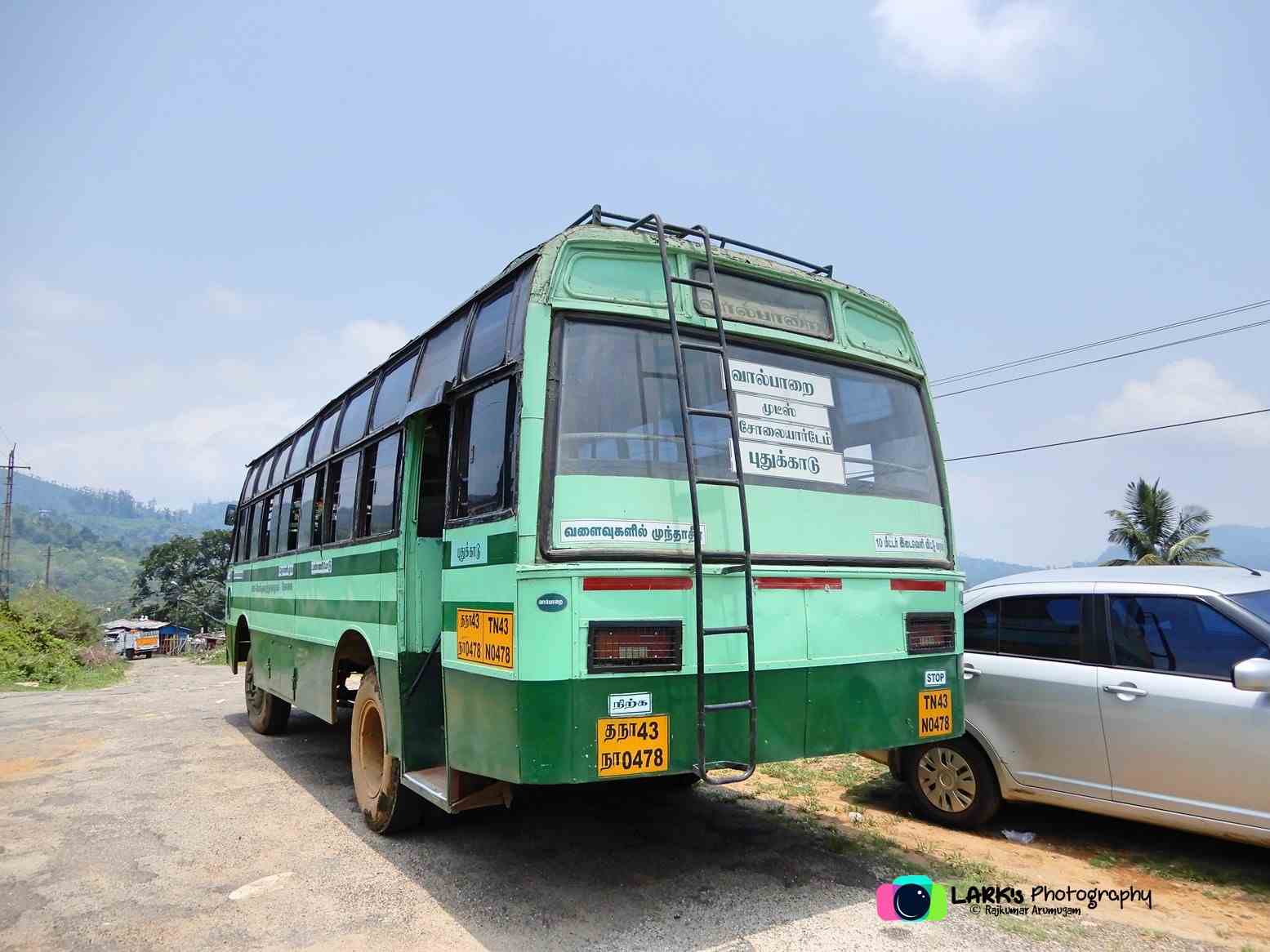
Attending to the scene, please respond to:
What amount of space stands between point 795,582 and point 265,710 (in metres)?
8.27

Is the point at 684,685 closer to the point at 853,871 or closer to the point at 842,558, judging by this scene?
the point at 842,558

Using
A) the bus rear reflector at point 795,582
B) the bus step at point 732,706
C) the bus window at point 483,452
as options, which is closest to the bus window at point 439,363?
the bus window at point 483,452

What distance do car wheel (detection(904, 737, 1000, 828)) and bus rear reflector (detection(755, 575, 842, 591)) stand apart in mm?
1851

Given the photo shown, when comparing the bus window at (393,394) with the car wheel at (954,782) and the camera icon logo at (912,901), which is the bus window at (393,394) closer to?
the camera icon logo at (912,901)

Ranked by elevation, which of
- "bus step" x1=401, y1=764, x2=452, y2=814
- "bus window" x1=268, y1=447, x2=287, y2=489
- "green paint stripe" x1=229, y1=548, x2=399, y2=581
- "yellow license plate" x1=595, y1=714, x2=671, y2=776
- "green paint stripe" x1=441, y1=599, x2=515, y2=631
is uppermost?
"bus window" x1=268, y1=447, x2=287, y2=489

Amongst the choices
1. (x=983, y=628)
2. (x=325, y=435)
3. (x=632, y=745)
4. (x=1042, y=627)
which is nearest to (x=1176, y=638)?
(x=1042, y=627)

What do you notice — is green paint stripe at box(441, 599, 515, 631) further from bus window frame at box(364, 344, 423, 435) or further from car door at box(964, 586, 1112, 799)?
car door at box(964, 586, 1112, 799)

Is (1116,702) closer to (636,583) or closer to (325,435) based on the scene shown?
(636,583)

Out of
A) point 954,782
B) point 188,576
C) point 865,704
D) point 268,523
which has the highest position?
point 188,576

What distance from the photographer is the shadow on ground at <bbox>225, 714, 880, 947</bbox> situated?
454 cm

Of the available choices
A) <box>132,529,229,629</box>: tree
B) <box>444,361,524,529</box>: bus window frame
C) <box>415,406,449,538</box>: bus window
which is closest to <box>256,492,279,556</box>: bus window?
<box>415,406,449,538</box>: bus window

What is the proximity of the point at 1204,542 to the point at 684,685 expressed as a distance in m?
36.3

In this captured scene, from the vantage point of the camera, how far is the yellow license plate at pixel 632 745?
13.4 ft

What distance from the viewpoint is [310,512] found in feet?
28.0
